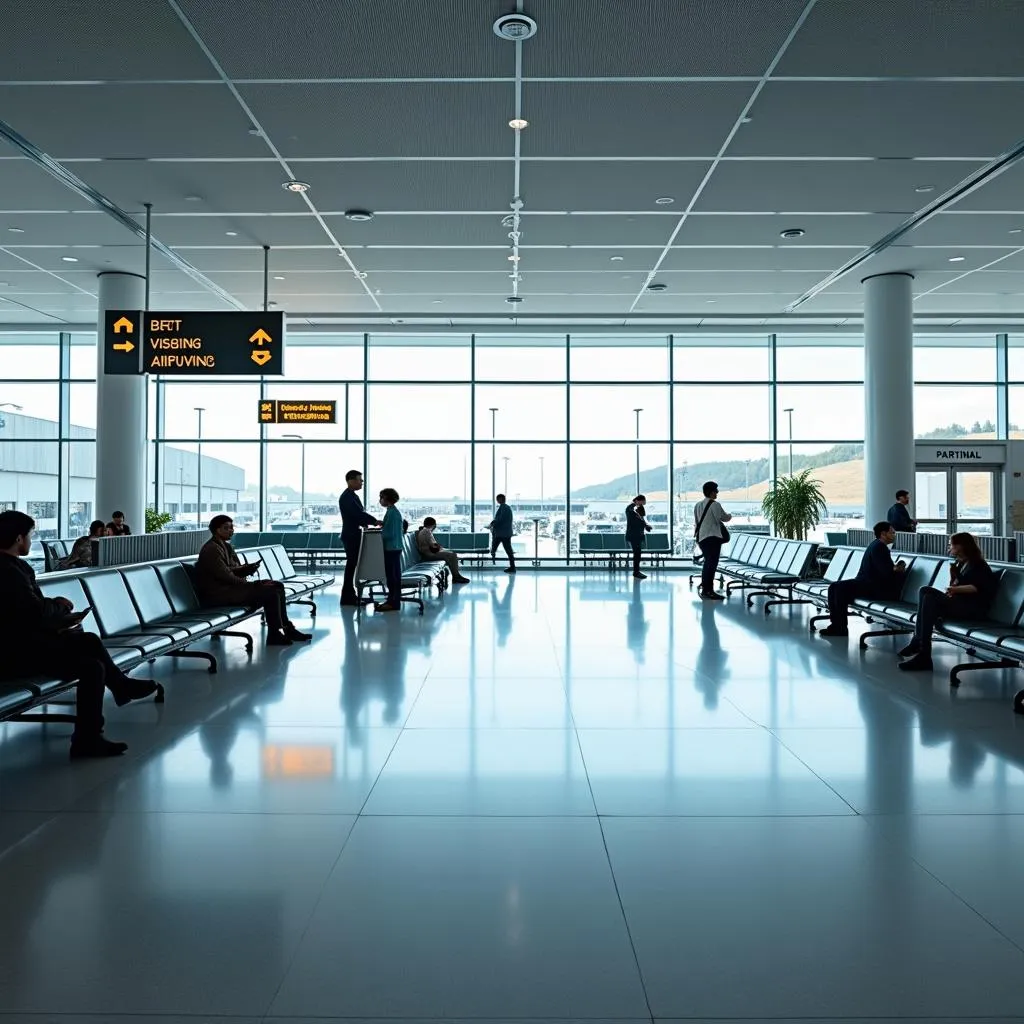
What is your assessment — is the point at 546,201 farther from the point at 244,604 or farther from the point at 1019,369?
the point at 1019,369

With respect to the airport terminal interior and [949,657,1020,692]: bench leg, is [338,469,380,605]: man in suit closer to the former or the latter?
the airport terminal interior

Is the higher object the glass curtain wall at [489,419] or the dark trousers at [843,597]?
the glass curtain wall at [489,419]

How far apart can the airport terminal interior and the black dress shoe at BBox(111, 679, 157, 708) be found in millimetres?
230

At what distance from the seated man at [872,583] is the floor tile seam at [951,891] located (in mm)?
5507

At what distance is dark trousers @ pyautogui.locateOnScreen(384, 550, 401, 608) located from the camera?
1088 cm

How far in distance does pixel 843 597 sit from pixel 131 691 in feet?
22.1

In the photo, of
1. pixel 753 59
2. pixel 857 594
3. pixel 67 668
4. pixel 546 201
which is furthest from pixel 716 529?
pixel 67 668

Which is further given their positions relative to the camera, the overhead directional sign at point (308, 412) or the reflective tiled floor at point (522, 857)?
the overhead directional sign at point (308, 412)

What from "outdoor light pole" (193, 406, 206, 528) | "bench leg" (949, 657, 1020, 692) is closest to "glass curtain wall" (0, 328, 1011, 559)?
"outdoor light pole" (193, 406, 206, 528)

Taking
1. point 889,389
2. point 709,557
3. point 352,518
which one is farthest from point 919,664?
point 889,389

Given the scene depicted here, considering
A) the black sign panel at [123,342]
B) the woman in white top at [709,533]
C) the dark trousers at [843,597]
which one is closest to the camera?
the dark trousers at [843,597]

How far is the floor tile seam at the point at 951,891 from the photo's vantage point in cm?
255

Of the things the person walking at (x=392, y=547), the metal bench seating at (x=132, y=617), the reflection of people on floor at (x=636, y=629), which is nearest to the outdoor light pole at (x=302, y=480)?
the person walking at (x=392, y=547)

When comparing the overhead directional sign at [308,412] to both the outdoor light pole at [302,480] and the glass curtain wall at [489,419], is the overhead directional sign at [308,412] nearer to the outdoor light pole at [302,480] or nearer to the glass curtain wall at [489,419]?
the glass curtain wall at [489,419]
